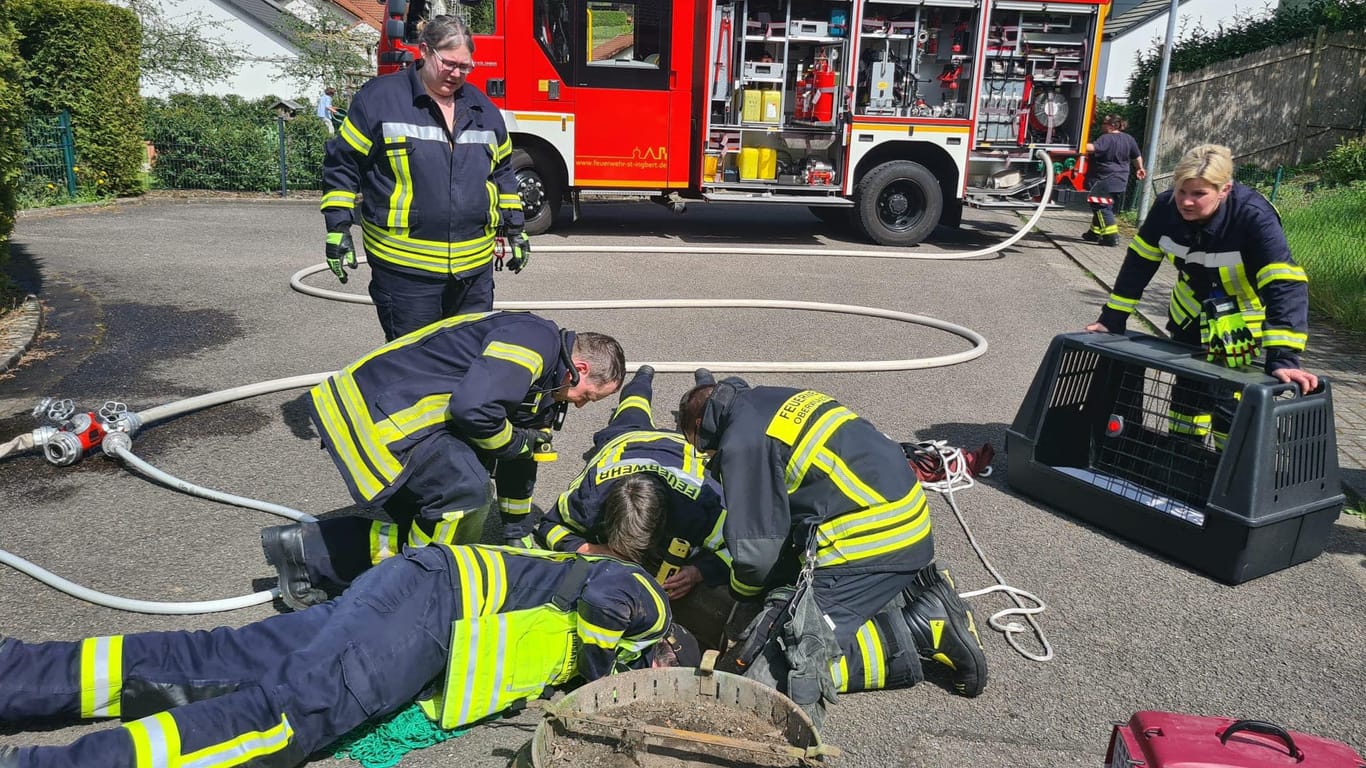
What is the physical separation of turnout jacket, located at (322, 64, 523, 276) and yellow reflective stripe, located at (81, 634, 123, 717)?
2.34 meters

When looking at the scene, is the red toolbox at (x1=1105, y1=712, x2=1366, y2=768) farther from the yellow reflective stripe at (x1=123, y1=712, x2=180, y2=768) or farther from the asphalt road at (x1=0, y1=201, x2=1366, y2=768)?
the yellow reflective stripe at (x1=123, y1=712, x2=180, y2=768)

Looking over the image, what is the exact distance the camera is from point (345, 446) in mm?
3398

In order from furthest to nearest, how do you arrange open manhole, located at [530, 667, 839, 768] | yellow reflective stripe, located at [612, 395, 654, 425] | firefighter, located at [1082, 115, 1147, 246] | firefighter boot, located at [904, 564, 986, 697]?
firefighter, located at [1082, 115, 1147, 246] < yellow reflective stripe, located at [612, 395, 654, 425] < firefighter boot, located at [904, 564, 986, 697] < open manhole, located at [530, 667, 839, 768]

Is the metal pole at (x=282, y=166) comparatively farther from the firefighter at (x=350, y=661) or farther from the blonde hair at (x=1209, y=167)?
the blonde hair at (x=1209, y=167)

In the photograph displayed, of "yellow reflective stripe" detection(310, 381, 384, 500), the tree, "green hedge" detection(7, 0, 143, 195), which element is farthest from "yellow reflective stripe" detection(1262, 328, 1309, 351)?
the tree

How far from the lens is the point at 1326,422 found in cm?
425

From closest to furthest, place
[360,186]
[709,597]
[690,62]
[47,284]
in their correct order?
[709,597]
[360,186]
[47,284]
[690,62]

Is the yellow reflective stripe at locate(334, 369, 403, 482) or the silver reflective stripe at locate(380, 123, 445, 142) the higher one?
the silver reflective stripe at locate(380, 123, 445, 142)

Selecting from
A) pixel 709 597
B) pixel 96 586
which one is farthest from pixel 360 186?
pixel 709 597

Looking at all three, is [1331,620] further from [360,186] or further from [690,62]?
[690,62]

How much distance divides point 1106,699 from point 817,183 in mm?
8990

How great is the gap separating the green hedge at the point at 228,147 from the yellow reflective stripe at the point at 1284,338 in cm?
1447

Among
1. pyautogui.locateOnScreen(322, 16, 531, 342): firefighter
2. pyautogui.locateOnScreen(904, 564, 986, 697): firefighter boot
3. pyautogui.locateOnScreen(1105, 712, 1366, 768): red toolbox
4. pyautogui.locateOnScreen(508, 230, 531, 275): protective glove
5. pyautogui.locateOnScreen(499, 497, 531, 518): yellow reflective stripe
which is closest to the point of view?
pyautogui.locateOnScreen(1105, 712, 1366, 768): red toolbox

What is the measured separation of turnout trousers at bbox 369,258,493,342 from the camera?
15.7ft
